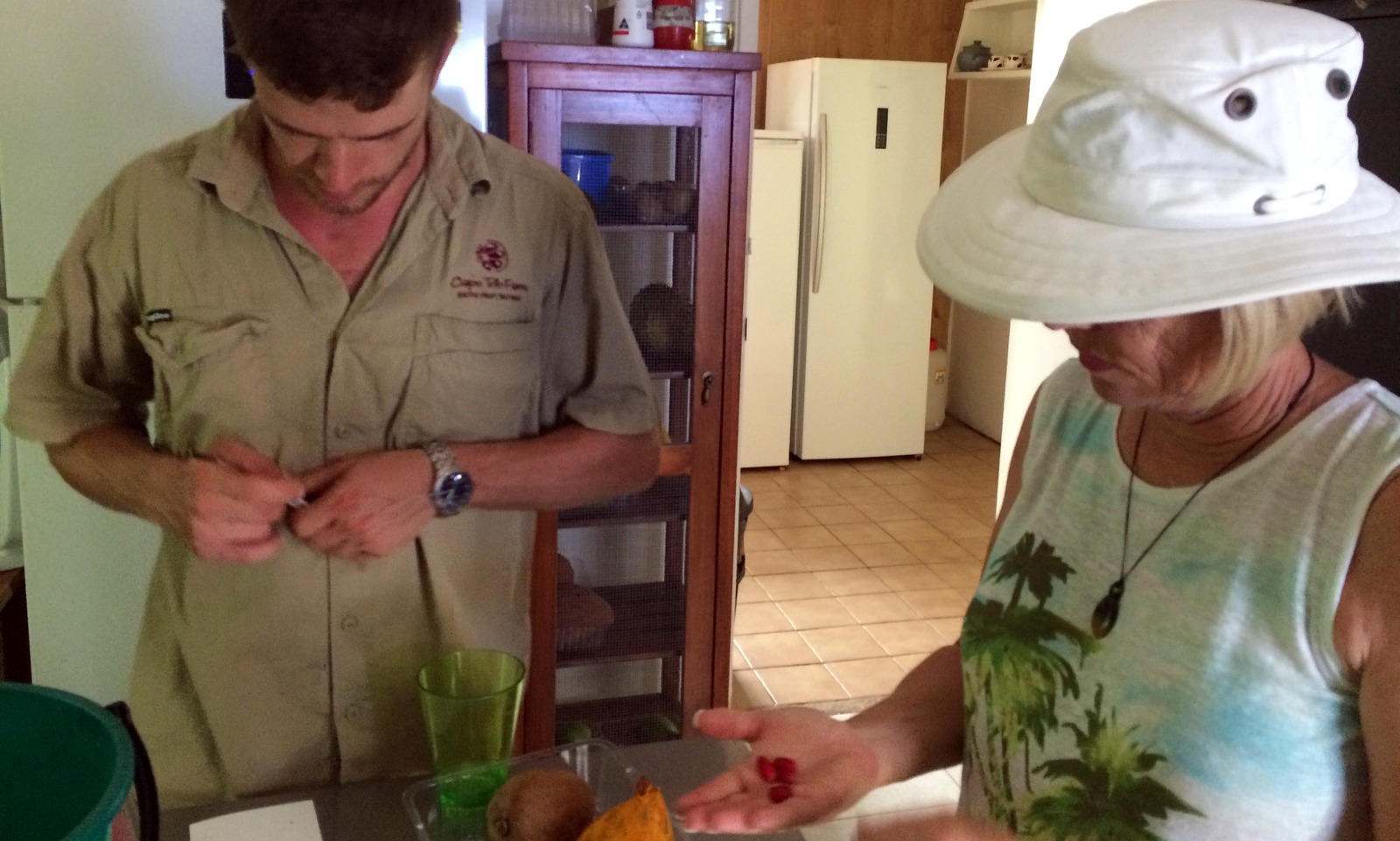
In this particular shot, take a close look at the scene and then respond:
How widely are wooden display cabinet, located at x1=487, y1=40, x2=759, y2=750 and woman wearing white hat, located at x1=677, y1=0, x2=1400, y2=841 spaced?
1534 millimetres

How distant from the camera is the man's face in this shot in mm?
1135

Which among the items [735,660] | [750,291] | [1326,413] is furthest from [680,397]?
[750,291]

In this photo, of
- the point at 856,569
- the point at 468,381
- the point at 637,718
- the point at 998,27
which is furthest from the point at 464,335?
the point at 998,27

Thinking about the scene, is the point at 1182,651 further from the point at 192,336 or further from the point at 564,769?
the point at 192,336

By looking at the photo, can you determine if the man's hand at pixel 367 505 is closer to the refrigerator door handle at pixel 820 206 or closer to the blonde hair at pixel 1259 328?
the blonde hair at pixel 1259 328

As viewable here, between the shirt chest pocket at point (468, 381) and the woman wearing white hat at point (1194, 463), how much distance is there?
50 cm

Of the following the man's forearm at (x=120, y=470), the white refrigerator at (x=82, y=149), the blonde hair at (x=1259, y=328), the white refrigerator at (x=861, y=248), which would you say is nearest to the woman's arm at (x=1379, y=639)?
the blonde hair at (x=1259, y=328)

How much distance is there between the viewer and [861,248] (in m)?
5.23

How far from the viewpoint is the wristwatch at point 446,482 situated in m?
1.23

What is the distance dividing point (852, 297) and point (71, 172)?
3.79 m

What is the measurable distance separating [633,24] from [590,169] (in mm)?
302

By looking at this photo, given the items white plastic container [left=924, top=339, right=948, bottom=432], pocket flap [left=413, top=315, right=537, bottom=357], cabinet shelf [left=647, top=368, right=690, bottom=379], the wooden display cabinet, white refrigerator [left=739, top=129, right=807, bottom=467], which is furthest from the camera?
white plastic container [left=924, top=339, right=948, bottom=432]

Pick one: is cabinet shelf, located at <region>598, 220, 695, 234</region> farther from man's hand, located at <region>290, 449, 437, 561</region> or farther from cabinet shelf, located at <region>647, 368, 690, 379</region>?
man's hand, located at <region>290, 449, 437, 561</region>

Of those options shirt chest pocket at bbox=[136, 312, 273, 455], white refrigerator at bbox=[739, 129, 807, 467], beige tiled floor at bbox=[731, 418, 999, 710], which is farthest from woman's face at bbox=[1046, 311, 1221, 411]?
white refrigerator at bbox=[739, 129, 807, 467]
